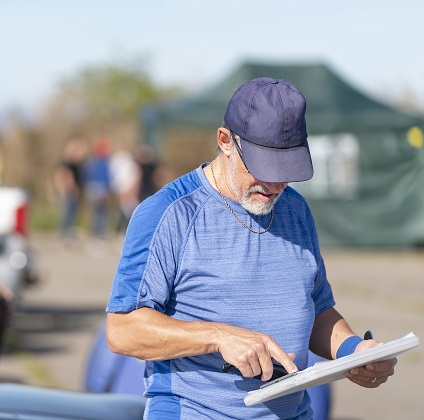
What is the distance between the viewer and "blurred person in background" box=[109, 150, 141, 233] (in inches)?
770

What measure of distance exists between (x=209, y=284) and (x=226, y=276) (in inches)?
2.0

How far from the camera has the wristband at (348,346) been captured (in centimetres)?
339

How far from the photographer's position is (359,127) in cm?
1978

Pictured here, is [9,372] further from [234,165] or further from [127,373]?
[234,165]

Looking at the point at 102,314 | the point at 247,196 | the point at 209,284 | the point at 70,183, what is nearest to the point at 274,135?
the point at 247,196

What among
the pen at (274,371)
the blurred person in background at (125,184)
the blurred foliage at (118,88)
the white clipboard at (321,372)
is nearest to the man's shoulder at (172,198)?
the pen at (274,371)

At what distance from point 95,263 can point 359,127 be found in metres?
5.14

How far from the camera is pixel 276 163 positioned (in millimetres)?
3119

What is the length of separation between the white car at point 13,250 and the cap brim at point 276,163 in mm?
6210

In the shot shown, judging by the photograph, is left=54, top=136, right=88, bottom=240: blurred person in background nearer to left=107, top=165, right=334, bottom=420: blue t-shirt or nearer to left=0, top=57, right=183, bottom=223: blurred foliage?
left=0, top=57, right=183, bottom=223: blurred foliage

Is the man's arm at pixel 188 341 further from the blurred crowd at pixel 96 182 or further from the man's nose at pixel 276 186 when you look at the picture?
the blurred crowd at pixel 96 182

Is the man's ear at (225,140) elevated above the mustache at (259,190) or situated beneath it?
elevated above

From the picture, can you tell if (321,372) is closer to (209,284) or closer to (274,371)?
(274,371)

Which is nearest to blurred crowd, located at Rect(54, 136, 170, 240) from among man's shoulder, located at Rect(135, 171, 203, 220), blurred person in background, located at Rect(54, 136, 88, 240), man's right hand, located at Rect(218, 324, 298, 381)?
blurred person in background, located at Rect(54, 136, 88, 240)
